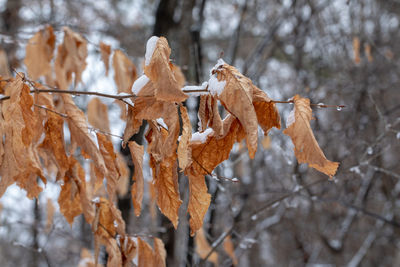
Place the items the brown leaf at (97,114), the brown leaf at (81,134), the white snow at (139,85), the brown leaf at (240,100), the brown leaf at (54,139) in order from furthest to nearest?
1. the brown leaf at (97,114)
2. the brown leaf at (54,139)
3. the brown leaf at (81,134)
4. the white snow at (139,85)
5. the brown leaf at (240,100)

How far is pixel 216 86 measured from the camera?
75 centimetres

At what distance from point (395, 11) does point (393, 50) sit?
1.47ft

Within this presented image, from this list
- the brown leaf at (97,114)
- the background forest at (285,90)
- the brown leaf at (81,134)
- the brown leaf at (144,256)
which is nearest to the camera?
the brown leaf at (81,134)

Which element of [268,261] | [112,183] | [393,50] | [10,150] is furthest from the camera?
[268,261]

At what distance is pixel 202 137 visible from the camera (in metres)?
0.81

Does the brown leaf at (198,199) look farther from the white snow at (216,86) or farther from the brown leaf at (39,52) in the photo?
the brown leaf at (39,52)

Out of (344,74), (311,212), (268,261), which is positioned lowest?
(268,261)

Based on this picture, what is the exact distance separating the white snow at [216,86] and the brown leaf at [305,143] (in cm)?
16

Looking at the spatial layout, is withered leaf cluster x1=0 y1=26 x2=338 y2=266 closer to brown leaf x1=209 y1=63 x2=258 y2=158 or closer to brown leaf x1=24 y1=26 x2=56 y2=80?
brown leaf x1=209 y1=63 x2=258 y2=158

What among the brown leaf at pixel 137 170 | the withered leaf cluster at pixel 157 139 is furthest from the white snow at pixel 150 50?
the brown leaf at pixel 137 170

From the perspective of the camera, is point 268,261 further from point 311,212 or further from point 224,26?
→ point 224,26

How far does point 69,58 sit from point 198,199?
1.09 metres

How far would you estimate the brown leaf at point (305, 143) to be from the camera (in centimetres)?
74

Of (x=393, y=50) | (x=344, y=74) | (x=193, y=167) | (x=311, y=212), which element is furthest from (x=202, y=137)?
(x=393, y=50)
